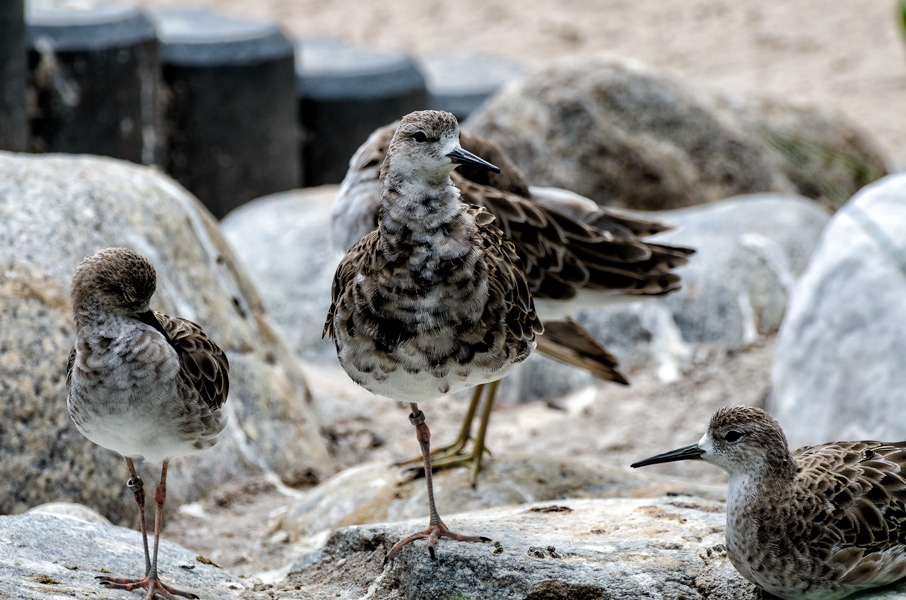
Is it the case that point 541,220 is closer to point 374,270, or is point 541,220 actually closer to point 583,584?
point 374,270

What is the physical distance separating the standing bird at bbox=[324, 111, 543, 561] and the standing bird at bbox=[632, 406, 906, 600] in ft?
2.68

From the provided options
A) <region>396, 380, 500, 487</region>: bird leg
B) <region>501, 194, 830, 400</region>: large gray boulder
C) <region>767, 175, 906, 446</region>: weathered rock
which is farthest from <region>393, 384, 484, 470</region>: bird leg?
<region>501, 194, 830, 400</region>: large gray boulder

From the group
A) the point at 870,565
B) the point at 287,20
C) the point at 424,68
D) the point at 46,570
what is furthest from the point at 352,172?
the point at 287,20

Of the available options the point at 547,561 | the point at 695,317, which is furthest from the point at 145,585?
the point at 695,317

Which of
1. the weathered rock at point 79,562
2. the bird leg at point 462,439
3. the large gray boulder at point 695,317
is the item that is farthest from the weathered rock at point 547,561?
the large gray boulder at point 695,317

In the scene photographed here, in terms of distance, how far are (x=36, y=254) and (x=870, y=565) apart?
11.9 feet

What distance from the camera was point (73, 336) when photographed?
5.04 meters

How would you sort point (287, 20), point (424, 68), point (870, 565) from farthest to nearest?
point (287, 20), point (424, 68), point (870, 565)

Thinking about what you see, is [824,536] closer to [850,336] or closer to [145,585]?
[145,585]

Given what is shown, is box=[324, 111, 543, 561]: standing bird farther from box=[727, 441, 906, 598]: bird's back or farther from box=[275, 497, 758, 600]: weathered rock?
box=[727, 441, 906, 598]: bird's back

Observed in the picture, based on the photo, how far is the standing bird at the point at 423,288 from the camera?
363 cm

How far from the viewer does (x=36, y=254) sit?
514 cm

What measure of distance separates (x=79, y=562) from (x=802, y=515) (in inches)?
90.0

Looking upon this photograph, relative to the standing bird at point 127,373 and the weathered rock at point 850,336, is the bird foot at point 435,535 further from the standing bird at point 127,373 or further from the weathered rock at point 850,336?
the weathered rock at point 850,336
